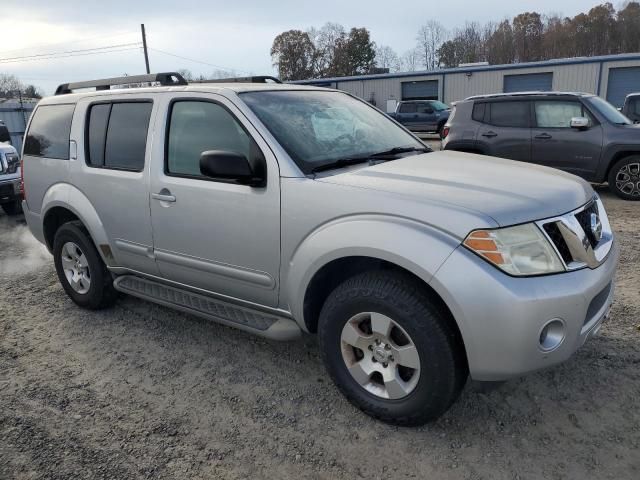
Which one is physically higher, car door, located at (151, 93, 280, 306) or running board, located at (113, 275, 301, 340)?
car door, located at (151, 93, 280, 306)

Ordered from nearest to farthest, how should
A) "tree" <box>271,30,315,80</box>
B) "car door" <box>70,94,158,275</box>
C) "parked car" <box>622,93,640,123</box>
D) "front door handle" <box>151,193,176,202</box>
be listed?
"front door handle" <box>151,193,176,202</box> < "car door" <box>70,94,158,275</box> < "parked car" <box>622,93,640,123</box> < "tree" <box>271,30,315,80</box>

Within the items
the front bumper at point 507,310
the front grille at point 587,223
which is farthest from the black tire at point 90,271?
the front grille at point 587,223

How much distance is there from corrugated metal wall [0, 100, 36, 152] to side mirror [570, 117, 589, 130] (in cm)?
1542

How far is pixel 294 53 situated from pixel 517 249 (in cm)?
7488

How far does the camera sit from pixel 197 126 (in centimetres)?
360

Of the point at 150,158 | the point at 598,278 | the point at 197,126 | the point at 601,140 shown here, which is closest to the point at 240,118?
the point at 197,126

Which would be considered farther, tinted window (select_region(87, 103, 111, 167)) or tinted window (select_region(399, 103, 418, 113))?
tinted window (select_region(399, 103, 418, 113))

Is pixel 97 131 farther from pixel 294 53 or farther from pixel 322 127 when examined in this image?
pixel 294 53

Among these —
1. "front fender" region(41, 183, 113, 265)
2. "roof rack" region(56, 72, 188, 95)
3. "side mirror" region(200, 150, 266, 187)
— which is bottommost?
"front fender" region(41, 183, 113, 265)

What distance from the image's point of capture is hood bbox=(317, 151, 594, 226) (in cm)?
256

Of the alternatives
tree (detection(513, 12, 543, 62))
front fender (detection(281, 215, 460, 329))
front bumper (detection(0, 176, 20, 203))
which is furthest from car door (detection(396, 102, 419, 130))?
tree (detection(513, 12, 543, 62))

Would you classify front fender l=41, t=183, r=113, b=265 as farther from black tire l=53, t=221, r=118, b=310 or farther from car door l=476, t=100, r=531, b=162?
car door l=476, t=100, r=531, b=162

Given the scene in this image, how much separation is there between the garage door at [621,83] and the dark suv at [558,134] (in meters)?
20.1

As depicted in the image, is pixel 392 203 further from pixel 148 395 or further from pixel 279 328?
pixel 148 395
